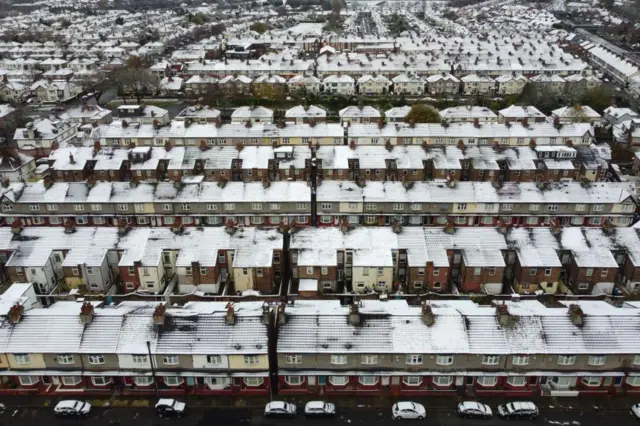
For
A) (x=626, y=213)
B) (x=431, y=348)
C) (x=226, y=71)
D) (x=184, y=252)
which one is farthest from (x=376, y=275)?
(x=226, y=71)

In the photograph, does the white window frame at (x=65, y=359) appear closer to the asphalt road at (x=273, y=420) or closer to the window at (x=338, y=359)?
the asphalt road at (x=273, y=420)

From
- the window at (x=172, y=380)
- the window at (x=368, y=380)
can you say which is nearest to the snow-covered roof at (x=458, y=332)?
the window at (x=368, y=380)

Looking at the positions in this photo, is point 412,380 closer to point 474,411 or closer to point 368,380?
point 368,380

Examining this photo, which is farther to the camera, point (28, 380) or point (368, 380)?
point (28, 380)

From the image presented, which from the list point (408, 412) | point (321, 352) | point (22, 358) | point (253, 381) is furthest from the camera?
point (253, 381)

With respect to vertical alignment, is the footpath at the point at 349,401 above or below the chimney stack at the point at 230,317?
A: below

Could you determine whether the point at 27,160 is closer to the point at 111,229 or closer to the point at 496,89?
the point at 111,229

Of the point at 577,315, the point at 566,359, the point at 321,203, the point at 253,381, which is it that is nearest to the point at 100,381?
the point at 253,381
